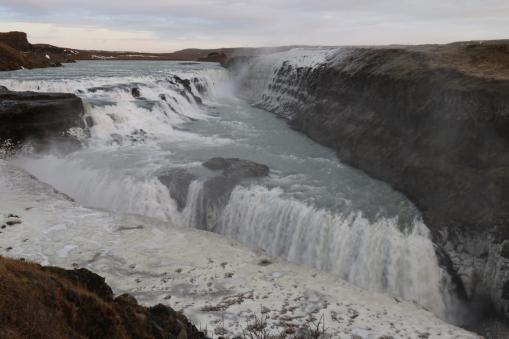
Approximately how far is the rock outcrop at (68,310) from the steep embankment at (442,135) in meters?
9.37

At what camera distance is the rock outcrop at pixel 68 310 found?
416 centimetres

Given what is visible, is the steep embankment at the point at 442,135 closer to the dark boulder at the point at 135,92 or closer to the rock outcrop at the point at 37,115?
the dark boulder at the point at 135,92

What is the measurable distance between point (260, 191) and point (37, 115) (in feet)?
39.8

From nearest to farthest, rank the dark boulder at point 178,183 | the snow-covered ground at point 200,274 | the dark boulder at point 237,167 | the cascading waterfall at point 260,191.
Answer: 1. the snow-covered ground at point 200,274
2. the cascading waterfall at point 260,191
3. the dark boulder at point 178,183
4. the dark boulder at point 237,167

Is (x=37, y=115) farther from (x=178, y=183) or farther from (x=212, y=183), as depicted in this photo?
(x=212, y=183)

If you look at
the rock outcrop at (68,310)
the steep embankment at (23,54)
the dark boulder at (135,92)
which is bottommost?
the rock outcrop at (68,310)

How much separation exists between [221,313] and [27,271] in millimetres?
4080

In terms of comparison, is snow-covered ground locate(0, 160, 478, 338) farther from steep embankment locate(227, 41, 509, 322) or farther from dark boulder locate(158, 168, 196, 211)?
steep embankment locate(227, 41, 509, 322)

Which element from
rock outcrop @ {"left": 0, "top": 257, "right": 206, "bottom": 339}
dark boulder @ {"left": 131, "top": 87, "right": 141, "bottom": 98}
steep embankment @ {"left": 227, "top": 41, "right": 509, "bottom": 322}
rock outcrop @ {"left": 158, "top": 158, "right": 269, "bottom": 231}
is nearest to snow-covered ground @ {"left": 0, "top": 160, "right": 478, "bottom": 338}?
rock outcrop @ {"left": 0, "top": 257, "right": 206, "bottom": 339}

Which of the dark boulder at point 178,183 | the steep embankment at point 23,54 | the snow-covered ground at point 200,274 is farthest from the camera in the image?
the steep embankment at point 23,54

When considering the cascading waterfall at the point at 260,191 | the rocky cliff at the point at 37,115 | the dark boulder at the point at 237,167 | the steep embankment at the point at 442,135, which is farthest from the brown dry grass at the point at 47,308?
the rocky cliff at the point at 37,115

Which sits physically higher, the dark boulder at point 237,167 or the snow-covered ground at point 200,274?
the dark boulder at point 237,167

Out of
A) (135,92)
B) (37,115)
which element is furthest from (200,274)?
(135,92)

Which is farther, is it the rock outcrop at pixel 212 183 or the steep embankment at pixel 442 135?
the rock outcrop at pixel 212 183
